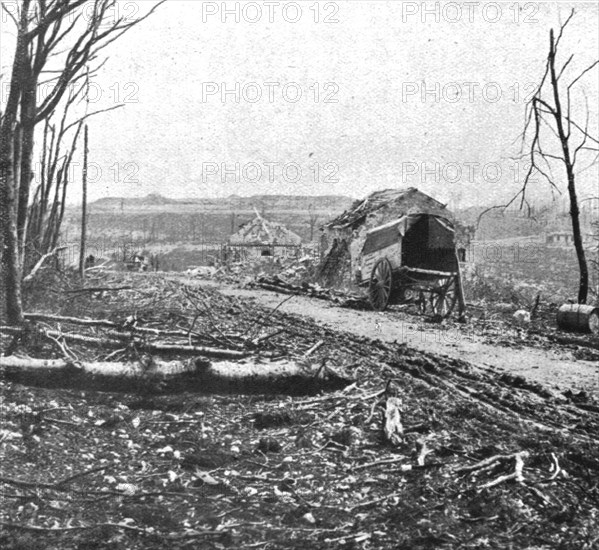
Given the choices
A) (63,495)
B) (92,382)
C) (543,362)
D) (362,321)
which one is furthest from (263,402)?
(362,321)

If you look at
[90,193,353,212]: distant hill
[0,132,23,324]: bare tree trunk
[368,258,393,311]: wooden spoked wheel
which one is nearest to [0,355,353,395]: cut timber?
[0,132,23,324]: bare tree trunk

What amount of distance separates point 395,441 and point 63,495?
2.57m

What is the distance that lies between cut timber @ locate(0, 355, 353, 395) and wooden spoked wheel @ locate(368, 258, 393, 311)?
8470mm

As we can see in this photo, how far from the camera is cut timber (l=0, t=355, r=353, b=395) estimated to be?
5430mm

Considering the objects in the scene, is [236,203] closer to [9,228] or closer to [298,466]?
[9,228]

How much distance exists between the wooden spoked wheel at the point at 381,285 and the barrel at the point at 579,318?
4011mm

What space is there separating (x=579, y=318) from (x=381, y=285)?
4.74 m

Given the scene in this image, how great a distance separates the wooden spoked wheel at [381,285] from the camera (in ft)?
47.9

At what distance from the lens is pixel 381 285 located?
14906mm

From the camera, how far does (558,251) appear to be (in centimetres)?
5197

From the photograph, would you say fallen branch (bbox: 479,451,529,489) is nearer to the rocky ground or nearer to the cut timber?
the rocky ground

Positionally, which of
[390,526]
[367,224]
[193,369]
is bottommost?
[390,526]

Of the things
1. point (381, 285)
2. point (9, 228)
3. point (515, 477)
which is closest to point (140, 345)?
point (9, 228)

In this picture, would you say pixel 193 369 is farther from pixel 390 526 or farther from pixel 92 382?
pixel 390 526
